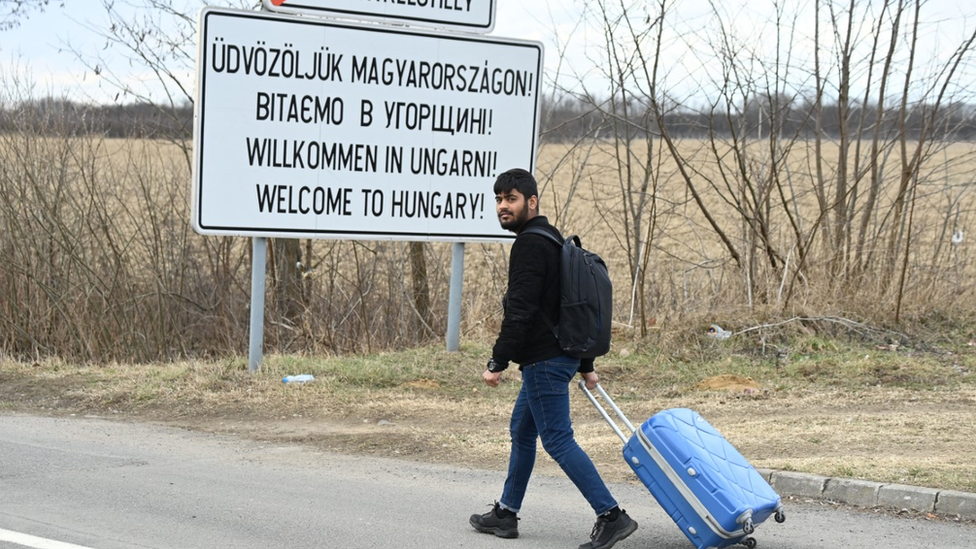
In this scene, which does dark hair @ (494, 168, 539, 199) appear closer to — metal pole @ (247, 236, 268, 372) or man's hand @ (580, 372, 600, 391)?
man's hand @ (580, 372, 600, 391)

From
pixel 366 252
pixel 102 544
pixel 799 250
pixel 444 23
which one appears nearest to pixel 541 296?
pixel 102 544

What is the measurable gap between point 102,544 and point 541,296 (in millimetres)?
2469

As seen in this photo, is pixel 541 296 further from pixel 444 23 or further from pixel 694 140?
pixel 694 140

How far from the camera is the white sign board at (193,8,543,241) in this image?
1025cm

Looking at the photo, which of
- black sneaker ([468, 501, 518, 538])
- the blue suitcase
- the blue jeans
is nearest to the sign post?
black sneaker ([468, 501, 518, 538])

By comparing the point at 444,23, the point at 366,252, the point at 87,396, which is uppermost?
the point at 444,23

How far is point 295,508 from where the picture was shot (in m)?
6.30

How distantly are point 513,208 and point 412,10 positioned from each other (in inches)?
242

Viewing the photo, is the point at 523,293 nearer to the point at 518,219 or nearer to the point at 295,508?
the point at 518,219

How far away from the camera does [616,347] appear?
12.3m

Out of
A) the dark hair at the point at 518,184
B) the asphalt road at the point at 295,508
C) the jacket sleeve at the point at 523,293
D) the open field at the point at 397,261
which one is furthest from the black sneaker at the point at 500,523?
the open field at the point at 397,261

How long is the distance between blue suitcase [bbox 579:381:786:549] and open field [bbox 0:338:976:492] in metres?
1.69

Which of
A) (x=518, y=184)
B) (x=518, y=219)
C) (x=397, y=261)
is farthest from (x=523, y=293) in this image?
(x=397, y=261)

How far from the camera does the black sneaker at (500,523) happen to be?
5.75m
